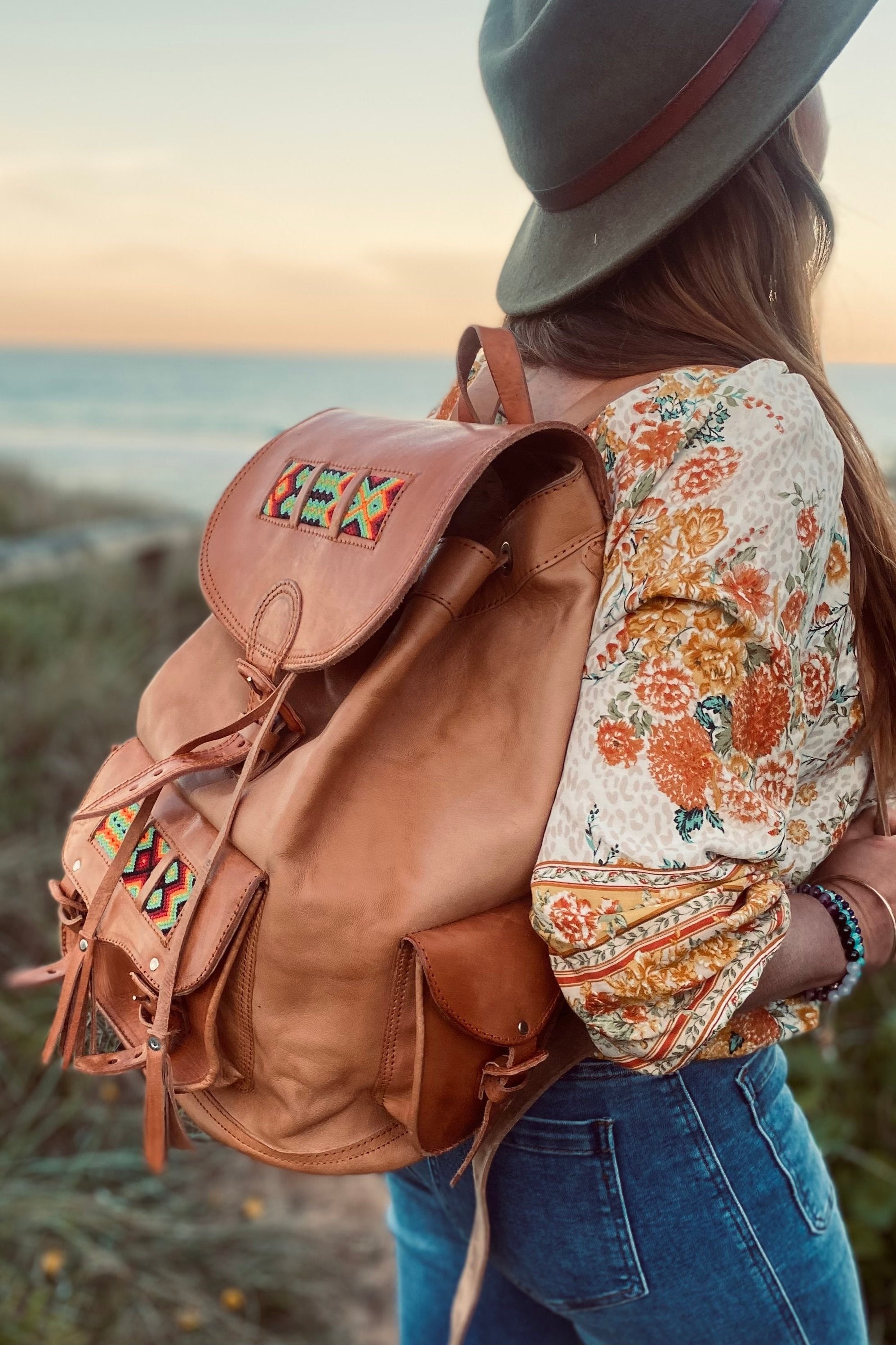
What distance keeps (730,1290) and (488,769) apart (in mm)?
634

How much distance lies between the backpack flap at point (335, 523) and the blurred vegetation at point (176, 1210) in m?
1.59

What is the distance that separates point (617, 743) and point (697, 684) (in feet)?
0.27

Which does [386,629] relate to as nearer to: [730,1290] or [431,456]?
[431,456]

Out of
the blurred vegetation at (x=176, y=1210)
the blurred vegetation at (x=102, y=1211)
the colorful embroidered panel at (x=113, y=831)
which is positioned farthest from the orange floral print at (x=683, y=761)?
the blurred vegetation at (x=176, y=1210)

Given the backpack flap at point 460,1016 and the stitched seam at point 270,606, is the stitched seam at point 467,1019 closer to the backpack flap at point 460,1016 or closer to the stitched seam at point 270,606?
the backpack flap at point 460,1016

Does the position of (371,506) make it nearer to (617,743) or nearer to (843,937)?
(617,743)

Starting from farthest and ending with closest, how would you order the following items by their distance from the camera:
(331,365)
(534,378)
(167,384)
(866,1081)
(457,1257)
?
1. (331,365)
2. (167,384)
3. (866,1081)
4. (457,1257)
5. (534,378)

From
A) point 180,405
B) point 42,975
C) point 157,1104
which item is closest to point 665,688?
point 157,1104

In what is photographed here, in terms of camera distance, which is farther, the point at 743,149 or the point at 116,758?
the point at 116,758

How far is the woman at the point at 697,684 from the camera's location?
3.09 ft

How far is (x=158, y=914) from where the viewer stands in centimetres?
108

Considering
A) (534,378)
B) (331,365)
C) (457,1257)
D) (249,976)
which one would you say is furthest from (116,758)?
(331,365)

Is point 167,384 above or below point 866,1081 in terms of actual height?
below

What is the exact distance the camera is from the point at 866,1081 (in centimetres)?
248
